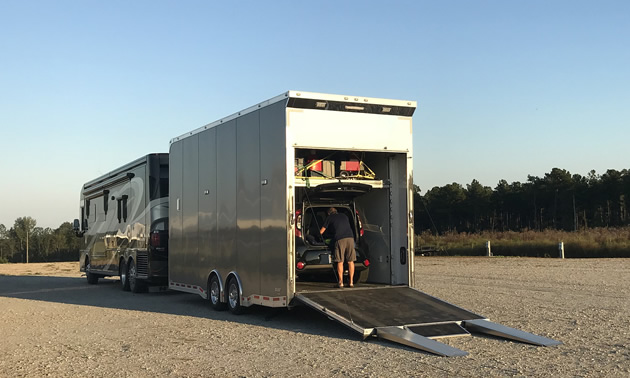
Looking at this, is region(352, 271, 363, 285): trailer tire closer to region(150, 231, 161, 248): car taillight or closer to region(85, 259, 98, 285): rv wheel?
region(150, 231, 161, 248): car taillight

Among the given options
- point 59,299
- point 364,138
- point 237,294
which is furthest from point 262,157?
point 59,299

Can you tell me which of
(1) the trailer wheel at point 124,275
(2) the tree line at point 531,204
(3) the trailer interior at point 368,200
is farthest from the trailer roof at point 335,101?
(2) the tree line at point 531,204

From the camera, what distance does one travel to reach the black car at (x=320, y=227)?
12.1m

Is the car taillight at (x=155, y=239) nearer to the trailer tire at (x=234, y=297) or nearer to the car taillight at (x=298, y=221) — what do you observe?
the trailer tire at (x=234, y=297)

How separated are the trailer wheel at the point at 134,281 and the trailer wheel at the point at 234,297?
18.9ft

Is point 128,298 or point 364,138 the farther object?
point 128,298

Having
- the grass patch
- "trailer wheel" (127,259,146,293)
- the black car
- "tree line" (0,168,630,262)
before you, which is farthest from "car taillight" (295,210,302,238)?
"tree line" (0,168,630,262)

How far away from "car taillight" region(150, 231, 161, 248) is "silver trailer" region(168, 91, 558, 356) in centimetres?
245

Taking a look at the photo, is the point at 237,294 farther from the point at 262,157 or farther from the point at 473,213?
the point at 473,213

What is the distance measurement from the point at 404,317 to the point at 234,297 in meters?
3.96

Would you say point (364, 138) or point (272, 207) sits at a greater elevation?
point (364, 138)

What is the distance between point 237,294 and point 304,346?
3.71 m

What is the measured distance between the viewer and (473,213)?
273 feet

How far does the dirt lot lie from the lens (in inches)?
292
